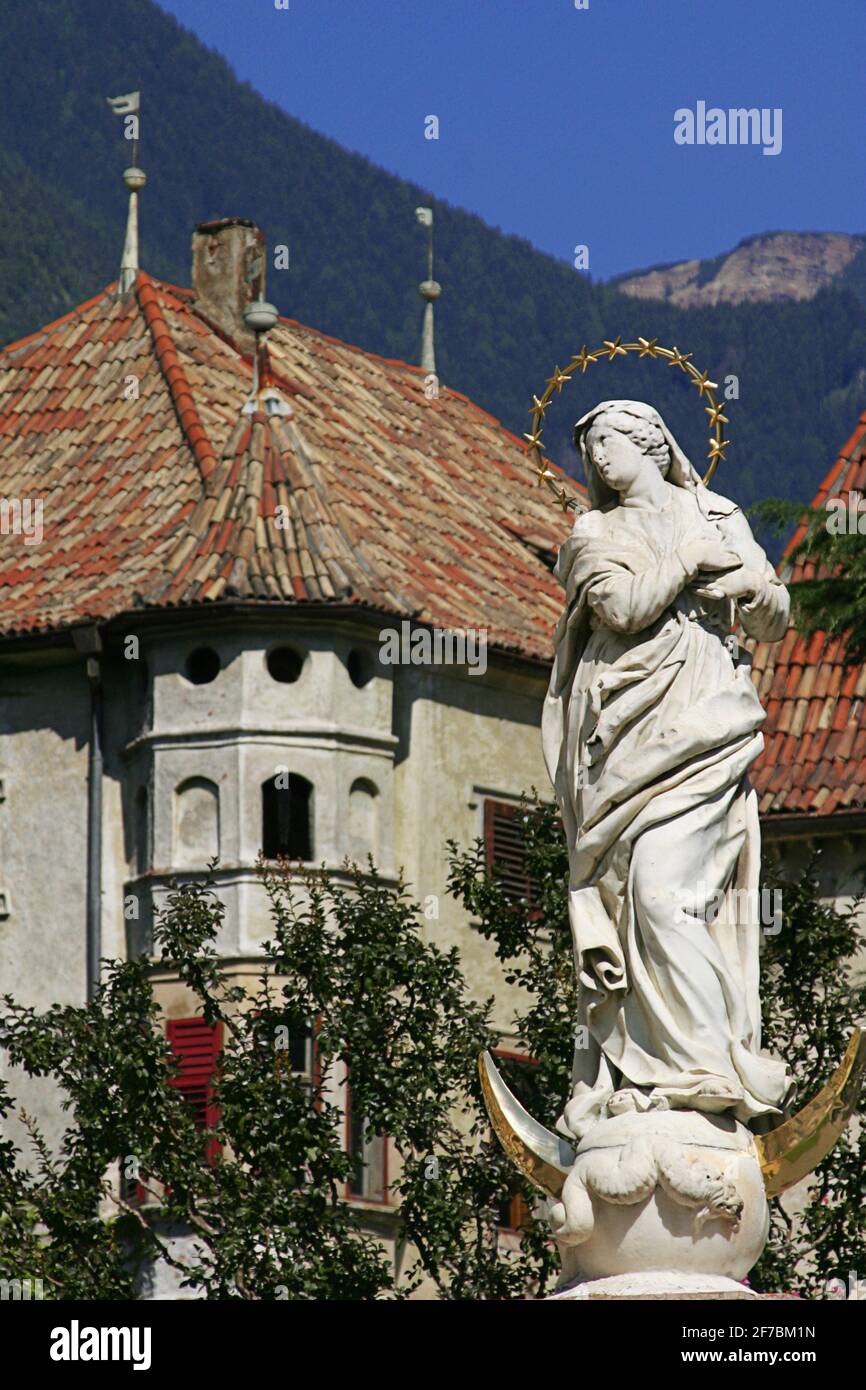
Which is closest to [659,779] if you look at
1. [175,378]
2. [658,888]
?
[658,888]

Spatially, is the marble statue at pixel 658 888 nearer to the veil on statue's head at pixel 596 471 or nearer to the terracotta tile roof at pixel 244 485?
the veil on statue's head at pixel 596 471

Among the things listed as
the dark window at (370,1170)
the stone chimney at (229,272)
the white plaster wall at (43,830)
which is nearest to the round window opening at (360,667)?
the white plaster wall at (43,830)

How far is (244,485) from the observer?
40.6 meters

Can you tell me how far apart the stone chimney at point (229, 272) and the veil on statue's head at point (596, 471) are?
32770mm

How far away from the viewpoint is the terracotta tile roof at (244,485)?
4031cm

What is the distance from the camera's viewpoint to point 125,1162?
80.3 ft

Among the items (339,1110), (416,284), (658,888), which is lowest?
(658,888)

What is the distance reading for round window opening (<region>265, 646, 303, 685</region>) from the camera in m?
40.6

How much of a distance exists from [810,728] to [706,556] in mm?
23256


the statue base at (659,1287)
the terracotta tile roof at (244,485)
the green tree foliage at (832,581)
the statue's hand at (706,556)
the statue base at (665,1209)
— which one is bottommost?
the statue base at (659,1287)

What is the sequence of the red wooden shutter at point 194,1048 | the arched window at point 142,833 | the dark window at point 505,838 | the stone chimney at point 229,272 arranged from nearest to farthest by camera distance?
the red wooden shutter at point 194,1048 → the arched window at point 142,833 → the dark window at point 505,838 → the stone chimney at point 229,272

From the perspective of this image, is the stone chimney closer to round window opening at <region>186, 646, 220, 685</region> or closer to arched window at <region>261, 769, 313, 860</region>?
round window opening at <region>186, 646, 220, 685</region>

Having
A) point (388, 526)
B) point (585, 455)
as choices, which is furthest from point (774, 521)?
point (388, 526)

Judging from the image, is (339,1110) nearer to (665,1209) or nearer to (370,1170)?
(665,1209)
